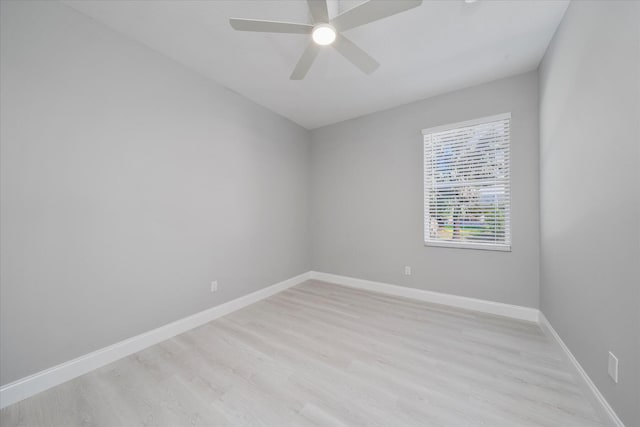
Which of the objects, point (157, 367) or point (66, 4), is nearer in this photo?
point (66, 4)

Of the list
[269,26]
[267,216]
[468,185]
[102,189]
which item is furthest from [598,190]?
[102,189]

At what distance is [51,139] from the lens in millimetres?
1651

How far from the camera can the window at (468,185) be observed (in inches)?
104

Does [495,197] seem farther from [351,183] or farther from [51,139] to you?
[51,139]

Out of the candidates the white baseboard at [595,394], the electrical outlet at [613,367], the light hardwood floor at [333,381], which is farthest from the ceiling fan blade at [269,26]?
the white baseboard at [595,394]

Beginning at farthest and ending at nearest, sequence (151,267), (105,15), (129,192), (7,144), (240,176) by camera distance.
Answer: (240,176) → (151,267) → (129,192) → (105,15) → (7,144)

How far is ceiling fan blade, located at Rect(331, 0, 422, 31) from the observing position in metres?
1.36

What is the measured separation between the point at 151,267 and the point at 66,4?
7.04ft

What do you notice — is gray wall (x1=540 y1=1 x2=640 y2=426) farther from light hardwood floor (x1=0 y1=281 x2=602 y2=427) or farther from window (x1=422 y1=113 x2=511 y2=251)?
window (x1=422 y1=113 x2=511 y2=251)

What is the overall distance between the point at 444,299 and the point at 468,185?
1.49m

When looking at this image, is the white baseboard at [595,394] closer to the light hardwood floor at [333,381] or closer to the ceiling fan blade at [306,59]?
the light hardwood floor at [333,381]

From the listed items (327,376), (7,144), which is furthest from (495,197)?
(7,144)

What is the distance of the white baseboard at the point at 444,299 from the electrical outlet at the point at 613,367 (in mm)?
1482

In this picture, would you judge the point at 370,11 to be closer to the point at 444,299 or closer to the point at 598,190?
the point at 598,190
